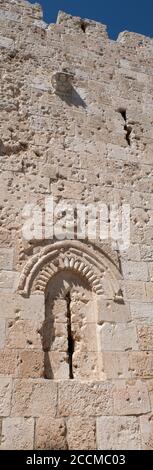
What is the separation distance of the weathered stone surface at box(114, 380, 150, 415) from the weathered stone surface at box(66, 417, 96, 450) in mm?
371

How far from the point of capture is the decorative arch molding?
5.28m

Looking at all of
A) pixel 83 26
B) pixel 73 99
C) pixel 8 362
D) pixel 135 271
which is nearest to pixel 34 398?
pixel 8 362

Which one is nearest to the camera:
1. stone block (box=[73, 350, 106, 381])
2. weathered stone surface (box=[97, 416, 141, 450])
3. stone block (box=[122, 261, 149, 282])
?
weathered stone surface (box=[97, 416, 141, 450])

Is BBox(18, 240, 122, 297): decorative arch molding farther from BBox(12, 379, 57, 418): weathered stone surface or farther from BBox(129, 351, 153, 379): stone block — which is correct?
BBox(12, 379, 57, 418): weathered stone surface

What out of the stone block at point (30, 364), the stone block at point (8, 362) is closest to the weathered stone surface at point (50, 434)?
the stone block at point (30, 364)

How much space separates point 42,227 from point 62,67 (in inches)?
107

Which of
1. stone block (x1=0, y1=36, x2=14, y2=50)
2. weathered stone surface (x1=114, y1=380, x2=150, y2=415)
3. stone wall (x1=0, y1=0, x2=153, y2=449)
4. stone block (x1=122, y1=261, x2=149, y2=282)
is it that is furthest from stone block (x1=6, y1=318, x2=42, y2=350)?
stone block (x1=0, y1=36, x2=14, y2=50)

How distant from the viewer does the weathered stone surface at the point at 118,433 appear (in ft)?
15.7

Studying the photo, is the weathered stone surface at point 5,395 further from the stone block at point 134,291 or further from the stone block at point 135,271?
the stone block at point 135,271

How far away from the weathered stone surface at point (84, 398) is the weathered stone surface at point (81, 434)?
77 mm

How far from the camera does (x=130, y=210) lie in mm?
6355

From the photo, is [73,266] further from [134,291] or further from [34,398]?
[34,398]

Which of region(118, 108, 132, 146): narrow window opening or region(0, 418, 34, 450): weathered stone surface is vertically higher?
region(118, 108, 132, 146): narrow window opening
